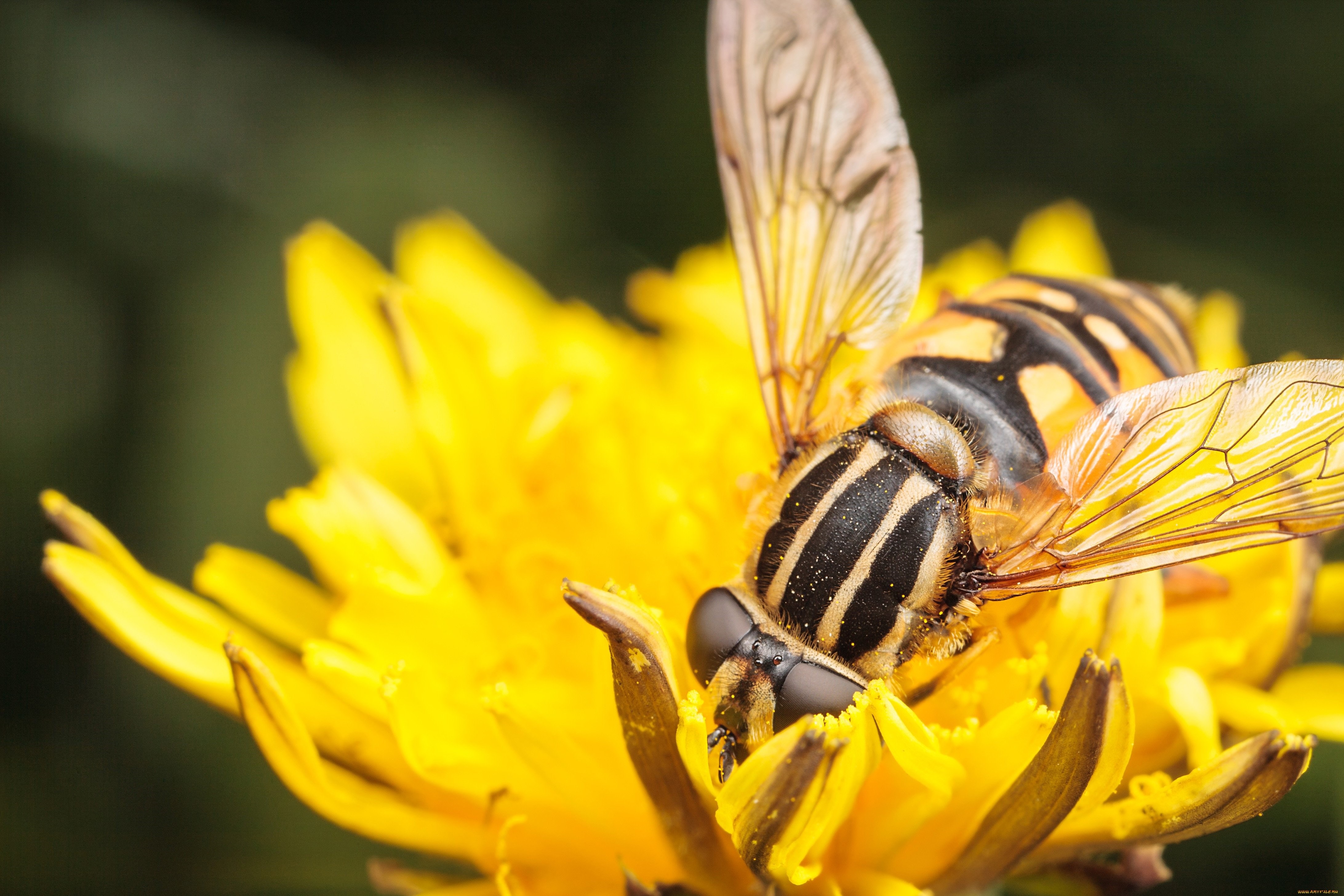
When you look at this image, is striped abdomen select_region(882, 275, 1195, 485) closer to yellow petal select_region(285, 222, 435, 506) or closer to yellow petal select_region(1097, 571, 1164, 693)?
yellow petal select_region(1097, 571, 1164, 693)

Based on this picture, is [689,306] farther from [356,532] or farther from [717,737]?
[717,737]

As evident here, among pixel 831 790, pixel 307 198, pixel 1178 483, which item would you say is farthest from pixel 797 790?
pixel 307 198

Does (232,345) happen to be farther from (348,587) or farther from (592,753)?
(592,753)

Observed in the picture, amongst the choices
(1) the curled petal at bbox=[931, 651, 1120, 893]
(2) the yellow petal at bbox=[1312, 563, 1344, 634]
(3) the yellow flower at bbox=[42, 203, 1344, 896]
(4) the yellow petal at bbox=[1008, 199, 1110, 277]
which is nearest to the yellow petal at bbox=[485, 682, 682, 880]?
(3) the yellow flower at bbox=[42, 203, 1344, 896]

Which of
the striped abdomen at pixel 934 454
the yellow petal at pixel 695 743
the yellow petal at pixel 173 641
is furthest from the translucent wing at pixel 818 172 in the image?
the yellow petal at pixel 173 641

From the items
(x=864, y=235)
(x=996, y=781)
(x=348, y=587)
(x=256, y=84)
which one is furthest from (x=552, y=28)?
(x=996, y=781)

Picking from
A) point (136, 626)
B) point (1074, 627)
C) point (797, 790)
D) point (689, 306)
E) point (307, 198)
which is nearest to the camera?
point (797, 790)
